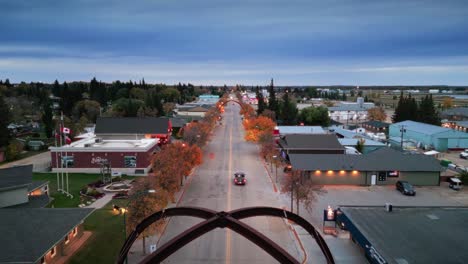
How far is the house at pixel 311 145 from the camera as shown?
49.4 metres

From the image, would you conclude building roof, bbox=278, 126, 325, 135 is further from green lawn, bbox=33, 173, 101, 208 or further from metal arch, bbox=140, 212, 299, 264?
metal arch, bbox=140, 212, 299, 264

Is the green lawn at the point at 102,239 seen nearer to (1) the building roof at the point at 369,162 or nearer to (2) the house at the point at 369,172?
(2) the house at the point at 369,172

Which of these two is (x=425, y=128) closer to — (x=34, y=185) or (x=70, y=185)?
(x=70, y=185)

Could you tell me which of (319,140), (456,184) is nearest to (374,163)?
(456,184)

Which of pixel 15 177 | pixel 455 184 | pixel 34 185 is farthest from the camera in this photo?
pixel 455 184

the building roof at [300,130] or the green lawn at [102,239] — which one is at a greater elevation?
the building roof at [300,130]

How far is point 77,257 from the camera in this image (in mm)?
20719

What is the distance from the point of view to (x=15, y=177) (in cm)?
2898

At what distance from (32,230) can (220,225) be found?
1532 cm

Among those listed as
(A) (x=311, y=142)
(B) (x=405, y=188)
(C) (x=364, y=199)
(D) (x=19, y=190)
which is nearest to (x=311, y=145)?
(A) (x=311, y=142)

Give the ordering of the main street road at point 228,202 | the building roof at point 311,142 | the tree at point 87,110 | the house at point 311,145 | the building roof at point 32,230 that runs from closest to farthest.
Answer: the building roof at point 32,230 → the main street road at point 228,202 → the house at point 311,145 → the building roof at point 311,142 → the tree at point 87,110

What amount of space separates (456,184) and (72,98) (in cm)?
10092

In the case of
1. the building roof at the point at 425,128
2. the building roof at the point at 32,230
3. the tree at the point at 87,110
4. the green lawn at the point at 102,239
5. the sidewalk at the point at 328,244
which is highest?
the tree at the point at 87,110

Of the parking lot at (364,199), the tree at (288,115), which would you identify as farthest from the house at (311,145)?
the tree at (288,115)
